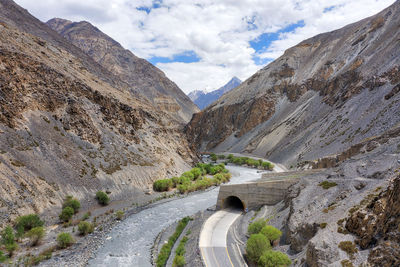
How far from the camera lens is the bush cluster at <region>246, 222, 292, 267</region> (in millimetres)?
16219

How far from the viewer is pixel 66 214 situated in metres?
30.2

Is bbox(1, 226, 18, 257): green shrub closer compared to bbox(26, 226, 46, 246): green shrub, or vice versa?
bbox(1, 226, 18, 257): green shrub

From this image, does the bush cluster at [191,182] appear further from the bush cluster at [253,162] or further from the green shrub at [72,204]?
the green shrub at [72,204]

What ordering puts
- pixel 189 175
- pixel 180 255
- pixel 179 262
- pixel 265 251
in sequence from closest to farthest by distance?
pixel 265 251 < pixel 179 262 < pixel 180 255 < pixel 189 175

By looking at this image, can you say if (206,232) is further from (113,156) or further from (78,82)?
(78,82)

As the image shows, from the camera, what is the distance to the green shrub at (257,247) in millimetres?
18750

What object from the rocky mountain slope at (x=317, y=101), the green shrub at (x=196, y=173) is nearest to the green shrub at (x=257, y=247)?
the rocky mountain slope at (x=317, y=101)

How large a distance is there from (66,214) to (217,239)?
17.7 m

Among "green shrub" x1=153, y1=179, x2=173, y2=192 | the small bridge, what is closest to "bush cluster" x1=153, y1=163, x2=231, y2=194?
"green shrub" x1=153, y1=179, x2=173, y2=192

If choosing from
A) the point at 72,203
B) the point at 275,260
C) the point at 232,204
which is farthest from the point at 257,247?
the point at 72,203

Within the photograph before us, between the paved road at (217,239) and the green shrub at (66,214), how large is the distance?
15349mm

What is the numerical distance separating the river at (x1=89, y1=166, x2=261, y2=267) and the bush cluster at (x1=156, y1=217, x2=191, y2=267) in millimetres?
1243

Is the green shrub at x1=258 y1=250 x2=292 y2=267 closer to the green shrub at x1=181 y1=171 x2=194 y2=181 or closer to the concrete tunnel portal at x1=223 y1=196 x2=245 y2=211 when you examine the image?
the concrete tunnel portal at x1=223 y1=196 x2=245 y2=211

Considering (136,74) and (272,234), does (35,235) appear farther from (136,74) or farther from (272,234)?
(136,74)
